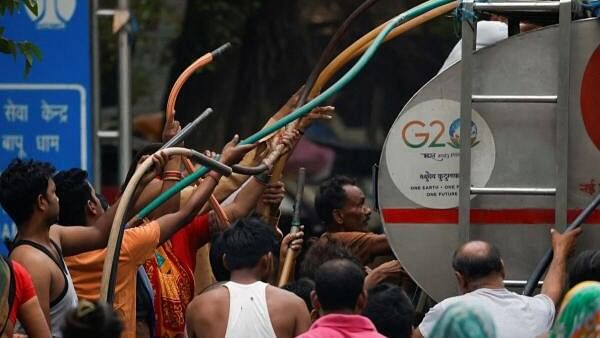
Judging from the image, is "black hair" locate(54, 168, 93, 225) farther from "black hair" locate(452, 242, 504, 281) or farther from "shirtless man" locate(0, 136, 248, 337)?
"black hair" locate(452, 242, 504, 281)

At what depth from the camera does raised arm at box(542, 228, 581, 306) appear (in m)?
7.22

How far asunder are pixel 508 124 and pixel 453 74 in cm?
37

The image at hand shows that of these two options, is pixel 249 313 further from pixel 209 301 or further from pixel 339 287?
pixel 339 287

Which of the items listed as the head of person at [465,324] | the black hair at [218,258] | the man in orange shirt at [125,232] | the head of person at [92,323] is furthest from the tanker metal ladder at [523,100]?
the head of person at [92,323]

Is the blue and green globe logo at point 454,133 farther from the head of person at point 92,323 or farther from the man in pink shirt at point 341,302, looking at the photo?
the head of person at point 92,323

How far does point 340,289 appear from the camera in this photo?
21.2ft

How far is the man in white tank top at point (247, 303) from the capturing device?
6.97m

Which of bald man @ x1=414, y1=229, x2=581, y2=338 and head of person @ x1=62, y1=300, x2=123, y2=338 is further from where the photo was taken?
bald man @ x1=414, y1=229, x2=581, y2=338

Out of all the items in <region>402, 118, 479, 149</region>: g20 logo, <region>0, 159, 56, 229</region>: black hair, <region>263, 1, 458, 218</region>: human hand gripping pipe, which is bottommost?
<region>0, 159, 56, 229</region>: black hair

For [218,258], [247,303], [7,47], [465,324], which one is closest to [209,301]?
[247,303]

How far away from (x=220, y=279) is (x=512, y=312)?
5.08ft

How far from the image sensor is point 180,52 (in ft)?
56.9

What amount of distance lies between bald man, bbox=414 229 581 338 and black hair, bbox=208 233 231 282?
3.08 feet

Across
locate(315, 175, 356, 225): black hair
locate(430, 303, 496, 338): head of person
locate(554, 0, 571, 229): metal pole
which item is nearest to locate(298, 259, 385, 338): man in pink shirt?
locate(430, 303, 496, 338): head of person
